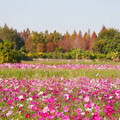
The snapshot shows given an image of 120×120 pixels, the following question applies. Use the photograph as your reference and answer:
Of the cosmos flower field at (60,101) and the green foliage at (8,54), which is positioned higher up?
the green foliage at (8,54)

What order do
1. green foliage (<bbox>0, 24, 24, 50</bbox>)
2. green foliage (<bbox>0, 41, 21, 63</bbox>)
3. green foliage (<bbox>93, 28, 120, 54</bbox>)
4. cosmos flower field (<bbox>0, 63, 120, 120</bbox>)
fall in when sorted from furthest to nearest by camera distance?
1. green foliage (<bbox>0, 24, 24, 50</bbox>)
2. green foliage (<bbox>93, 28, 120, 54</bbox>)
3. green foliage (<bbox>0, 41, 21, 63</bbox>)
4. cosmos flower field (<bbox>0, 63, 120, 120</bbox>)

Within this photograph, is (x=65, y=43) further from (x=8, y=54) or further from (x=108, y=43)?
(x=8, y=54)

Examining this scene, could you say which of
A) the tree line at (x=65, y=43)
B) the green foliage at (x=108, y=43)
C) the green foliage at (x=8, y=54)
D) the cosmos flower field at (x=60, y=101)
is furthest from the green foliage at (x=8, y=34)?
the cosmos flower field at (x=60, y=101)

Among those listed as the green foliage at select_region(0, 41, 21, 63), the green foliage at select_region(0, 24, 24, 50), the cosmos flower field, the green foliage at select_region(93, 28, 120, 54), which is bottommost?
the cosmos flower field

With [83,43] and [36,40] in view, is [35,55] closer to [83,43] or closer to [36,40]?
[36,40]

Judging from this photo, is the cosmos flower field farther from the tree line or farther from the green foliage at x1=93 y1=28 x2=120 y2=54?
the green foliage at x1=93 y1=28 x2=120 y2=54

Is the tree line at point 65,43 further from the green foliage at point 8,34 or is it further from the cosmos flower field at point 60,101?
the cosmos flower field at point 60,101

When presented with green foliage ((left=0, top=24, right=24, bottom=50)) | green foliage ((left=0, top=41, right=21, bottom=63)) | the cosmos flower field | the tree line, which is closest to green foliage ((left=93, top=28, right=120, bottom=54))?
the tree line

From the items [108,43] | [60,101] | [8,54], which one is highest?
[108,43]

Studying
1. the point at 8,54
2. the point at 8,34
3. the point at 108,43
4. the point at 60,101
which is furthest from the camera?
the point at 8,34

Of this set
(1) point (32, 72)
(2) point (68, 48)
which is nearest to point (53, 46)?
(2) point (68, 48)

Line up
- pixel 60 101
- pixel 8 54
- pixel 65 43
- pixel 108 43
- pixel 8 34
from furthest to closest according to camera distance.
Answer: pixel 8 34
pixel 65 43
pixel 108 43
pixel 8 54
pixel 60 101

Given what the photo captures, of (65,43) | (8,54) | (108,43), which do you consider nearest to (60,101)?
(8,54)

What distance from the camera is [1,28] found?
4172cm
